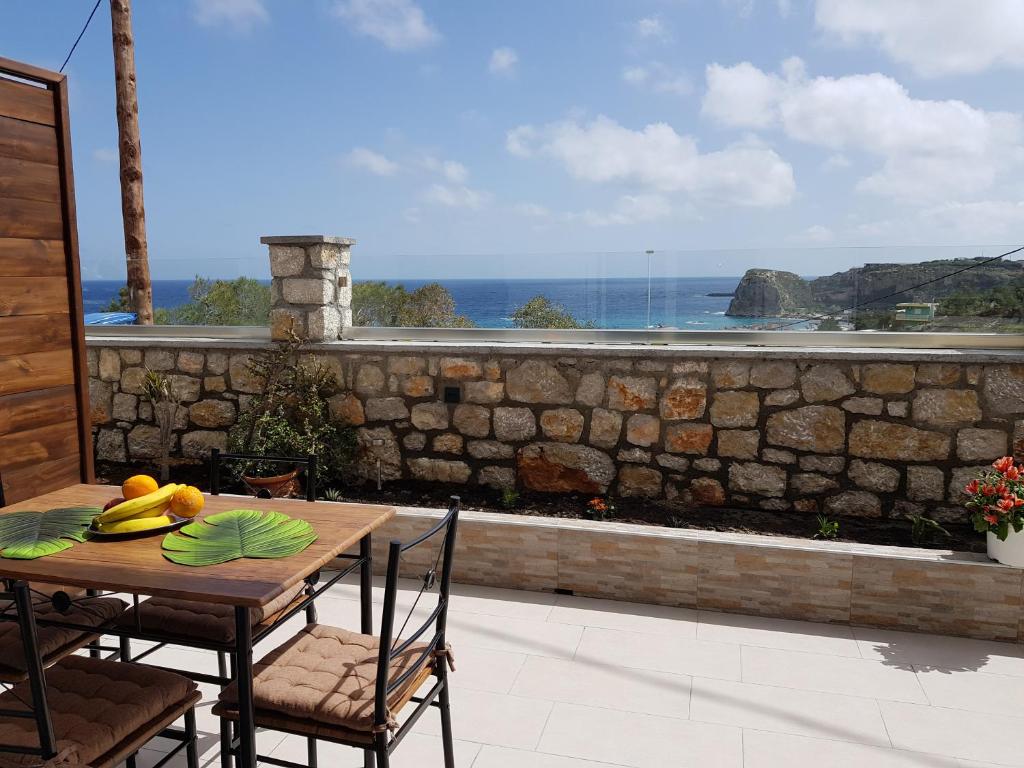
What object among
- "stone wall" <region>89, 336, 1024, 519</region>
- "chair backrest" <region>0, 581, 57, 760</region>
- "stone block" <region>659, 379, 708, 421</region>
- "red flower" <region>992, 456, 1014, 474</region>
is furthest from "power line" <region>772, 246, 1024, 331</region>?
"chair backrest" <region>0, 581, 57, 760</region>

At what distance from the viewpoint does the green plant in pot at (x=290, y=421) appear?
4.71 m

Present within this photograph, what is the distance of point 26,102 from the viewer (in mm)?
3197

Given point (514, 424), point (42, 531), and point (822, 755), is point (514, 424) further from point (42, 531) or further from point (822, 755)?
point (42, 531)

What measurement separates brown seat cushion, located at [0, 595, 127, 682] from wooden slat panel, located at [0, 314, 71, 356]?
1.20m

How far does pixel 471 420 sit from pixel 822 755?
2790 mm

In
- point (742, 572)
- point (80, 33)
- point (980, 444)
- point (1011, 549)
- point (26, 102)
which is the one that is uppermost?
point (80, 33)

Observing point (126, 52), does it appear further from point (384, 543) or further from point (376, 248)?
point (384, 543)

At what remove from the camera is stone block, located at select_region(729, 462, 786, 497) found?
4.36 m

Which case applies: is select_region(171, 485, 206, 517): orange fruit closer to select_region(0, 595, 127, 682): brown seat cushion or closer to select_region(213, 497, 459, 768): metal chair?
select_region(0, 595, 127, 682): brown seat cushion

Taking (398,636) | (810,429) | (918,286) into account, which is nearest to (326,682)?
(398,636)

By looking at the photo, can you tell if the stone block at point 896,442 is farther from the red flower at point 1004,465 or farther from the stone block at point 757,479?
the red flower at point 1004,465

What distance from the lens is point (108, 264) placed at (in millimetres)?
6078

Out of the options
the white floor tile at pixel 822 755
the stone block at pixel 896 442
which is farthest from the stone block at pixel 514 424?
the white floor tile at pixel 822 755

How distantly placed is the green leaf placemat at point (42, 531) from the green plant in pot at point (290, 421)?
85.5 inches
